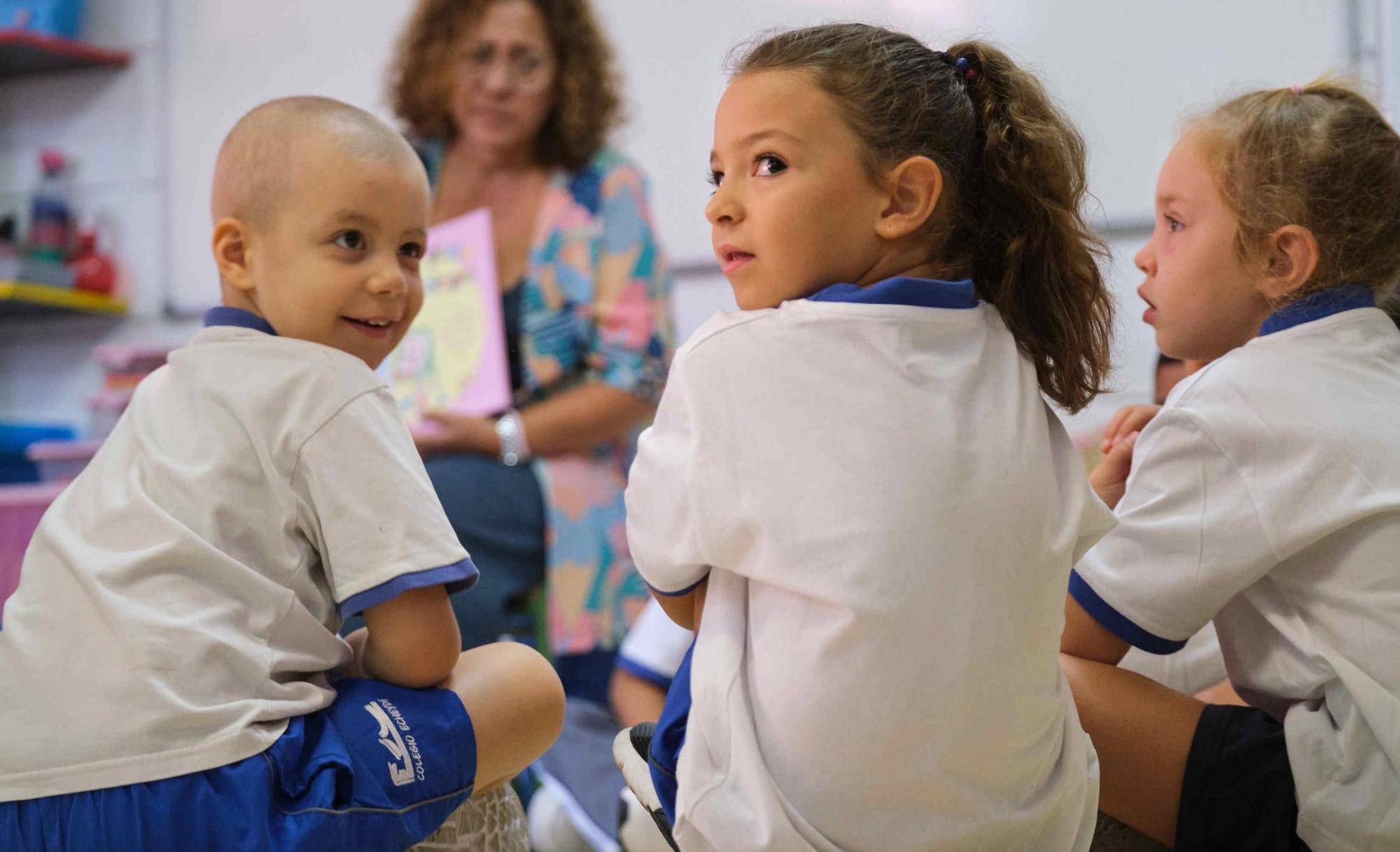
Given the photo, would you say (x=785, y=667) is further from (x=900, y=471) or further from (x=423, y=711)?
(x=423, y=711)

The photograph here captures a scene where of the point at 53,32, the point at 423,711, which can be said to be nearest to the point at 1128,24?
the point at 423,711

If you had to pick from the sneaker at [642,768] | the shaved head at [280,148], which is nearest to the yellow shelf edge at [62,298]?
the shaved head at [280,148]

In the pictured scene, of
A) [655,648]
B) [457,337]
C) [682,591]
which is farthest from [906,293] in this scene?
[457,337]

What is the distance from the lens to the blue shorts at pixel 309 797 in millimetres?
904

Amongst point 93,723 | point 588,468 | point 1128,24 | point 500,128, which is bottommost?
point 588,468

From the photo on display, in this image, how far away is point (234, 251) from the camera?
1.12m

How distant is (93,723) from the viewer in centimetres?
91

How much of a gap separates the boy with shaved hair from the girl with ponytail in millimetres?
188

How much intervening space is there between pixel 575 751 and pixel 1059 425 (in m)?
1.42

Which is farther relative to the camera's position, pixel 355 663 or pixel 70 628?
pixel 355 663

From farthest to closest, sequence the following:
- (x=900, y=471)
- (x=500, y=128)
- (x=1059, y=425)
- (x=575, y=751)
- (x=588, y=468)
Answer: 1. (x=500, y=128)
2. (x=588, y=468)
3. (x=575, y=751)
4. (x=1059, y=425)
5. (x=900, y=471)

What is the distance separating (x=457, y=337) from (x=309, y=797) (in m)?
1.56

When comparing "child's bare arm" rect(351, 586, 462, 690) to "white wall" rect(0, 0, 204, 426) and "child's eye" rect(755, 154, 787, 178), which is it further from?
"white wall" rect(0, 0, 204, 426)

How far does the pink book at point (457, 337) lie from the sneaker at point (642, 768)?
4.43ft
